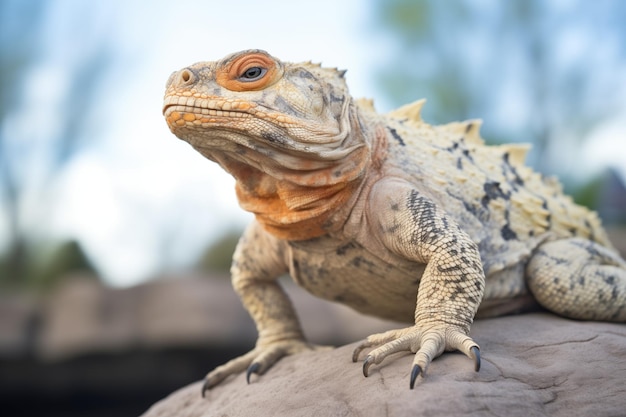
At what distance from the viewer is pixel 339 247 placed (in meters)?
4.61

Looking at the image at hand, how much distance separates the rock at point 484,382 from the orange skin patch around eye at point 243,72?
1712mm

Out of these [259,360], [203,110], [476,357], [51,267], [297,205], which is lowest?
[476,357]

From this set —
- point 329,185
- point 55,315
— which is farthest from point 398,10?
point 329,185

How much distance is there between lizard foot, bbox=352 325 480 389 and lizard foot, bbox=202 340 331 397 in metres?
1.28

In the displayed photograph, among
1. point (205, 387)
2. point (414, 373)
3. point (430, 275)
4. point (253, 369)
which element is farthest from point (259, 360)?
point (414, 373)

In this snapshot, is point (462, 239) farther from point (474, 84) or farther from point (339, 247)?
point (474, 84)

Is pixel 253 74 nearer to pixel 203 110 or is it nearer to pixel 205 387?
pixel 203 110

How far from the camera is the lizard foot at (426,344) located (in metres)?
3.65

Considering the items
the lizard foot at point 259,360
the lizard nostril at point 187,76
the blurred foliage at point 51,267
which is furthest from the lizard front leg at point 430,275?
the blurred foliage at point 51,267

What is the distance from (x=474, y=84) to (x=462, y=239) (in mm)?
11270

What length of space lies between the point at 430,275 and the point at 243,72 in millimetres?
1586

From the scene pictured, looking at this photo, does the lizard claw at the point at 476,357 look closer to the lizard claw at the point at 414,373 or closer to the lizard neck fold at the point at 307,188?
the lizard claw at the point at 414,373

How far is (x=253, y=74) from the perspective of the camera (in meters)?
4.13

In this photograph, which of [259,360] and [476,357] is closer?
[476,357]
